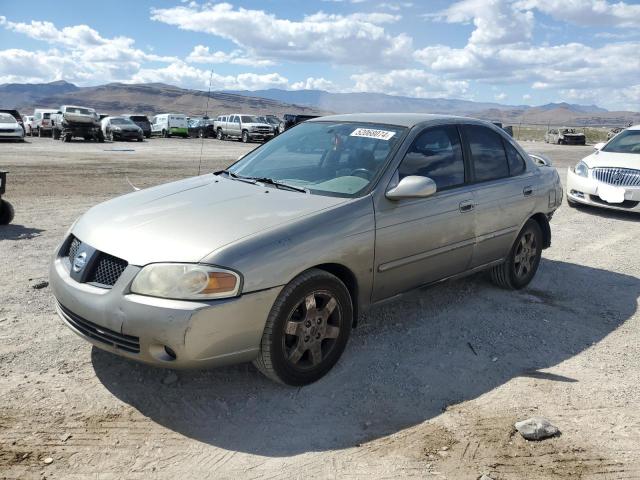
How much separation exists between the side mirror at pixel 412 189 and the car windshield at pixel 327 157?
7.9 inches

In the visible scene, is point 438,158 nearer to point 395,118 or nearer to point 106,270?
point 395,118

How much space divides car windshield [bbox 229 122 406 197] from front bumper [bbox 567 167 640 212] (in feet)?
22.4

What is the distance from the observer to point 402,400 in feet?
11.2

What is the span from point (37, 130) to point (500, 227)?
3571 centimetres

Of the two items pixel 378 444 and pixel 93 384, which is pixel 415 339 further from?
pixel 93 384

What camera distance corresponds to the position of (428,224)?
13.7ft

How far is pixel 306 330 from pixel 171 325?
34.2 inches

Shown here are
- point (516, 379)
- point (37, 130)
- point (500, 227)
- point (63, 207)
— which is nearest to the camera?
point (516, 379)

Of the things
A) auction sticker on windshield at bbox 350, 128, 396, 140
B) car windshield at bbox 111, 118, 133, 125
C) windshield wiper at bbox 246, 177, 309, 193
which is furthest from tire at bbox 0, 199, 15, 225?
car windshield at bbox 111, 118, 133, 125

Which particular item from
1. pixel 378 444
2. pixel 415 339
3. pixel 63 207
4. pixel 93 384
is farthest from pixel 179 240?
pixel 63 207

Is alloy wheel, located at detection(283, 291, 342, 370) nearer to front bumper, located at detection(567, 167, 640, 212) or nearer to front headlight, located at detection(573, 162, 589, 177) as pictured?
front bumper, located at detection(567, 167, 640, 212)

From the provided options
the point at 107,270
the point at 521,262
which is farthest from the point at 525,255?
the point at 107,270

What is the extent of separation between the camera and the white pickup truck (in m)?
34.3

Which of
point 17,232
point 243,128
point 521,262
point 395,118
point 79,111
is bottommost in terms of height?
point 17,232
